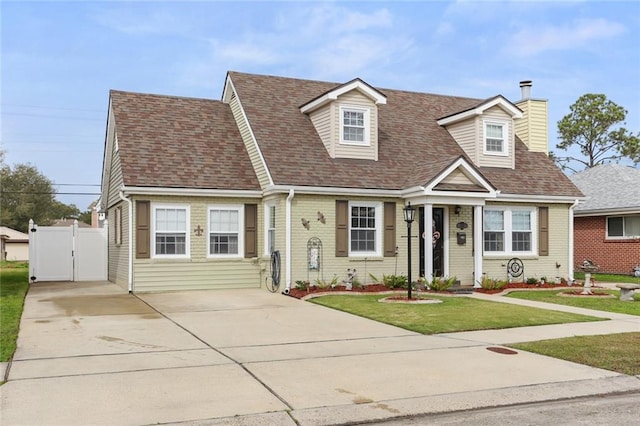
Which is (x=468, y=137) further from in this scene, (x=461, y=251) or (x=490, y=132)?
(x=461, y=251)

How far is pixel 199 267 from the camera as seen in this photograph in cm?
1688

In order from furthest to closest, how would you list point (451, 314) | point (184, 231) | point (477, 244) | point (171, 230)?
point (477, 244) < point (184, 231) < point (171, 230) < point (451, 314)

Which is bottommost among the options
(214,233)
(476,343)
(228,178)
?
(476,343)

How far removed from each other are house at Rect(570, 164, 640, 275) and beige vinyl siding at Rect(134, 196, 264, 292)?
14095mm

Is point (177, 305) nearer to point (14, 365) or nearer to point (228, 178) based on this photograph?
point (228, 178)

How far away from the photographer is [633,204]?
881 inches

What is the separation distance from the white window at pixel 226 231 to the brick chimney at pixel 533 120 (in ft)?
35.7

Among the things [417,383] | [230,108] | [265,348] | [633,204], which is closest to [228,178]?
[230,108]

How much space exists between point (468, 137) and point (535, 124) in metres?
3.32

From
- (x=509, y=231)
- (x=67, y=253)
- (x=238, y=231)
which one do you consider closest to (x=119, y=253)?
(x=67, y=253)

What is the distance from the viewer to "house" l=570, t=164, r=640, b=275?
2280cm

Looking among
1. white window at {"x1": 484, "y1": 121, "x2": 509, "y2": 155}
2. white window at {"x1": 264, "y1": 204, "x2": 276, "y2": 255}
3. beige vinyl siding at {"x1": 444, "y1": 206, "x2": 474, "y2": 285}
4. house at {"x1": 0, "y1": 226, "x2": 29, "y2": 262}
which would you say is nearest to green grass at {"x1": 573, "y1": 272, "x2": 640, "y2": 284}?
beige vinyl siding at {"x1": 444, "y1": 206, "x2": 474, "y2": 285}

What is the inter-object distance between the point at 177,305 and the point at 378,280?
19.7ft

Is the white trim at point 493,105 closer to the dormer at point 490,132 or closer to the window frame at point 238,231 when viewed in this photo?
the dormer at point 490,132
